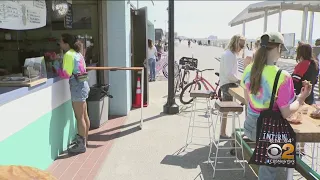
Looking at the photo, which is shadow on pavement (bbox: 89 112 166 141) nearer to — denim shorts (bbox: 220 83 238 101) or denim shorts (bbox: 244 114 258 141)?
denim shorts (bbox: 220 83 238 101)

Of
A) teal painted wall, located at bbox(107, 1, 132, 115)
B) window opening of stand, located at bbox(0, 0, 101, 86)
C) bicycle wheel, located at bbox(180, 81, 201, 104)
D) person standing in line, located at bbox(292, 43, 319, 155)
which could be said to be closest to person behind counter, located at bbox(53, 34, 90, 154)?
window opening of stand, located at bbox(0, 0, 101, 86)

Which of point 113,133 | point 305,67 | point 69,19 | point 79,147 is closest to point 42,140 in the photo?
point 79,147

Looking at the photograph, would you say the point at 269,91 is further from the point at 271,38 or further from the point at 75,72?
the point at 75,72

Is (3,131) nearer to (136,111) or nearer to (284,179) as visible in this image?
(284,179)

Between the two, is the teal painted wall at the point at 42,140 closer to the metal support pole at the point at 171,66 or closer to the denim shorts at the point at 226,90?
the denim shorts at the point at 226,90

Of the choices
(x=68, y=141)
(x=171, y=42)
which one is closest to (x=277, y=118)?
(x=68, y=141)

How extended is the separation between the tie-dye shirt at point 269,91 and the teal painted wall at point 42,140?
2.37 metres

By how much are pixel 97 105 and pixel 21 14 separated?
2043 mm

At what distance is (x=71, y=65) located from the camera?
4227 mm

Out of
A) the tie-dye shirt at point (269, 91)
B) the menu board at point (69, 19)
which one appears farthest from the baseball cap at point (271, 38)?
the menu board at point (69, 19)

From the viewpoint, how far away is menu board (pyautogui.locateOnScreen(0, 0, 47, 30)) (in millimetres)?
4289

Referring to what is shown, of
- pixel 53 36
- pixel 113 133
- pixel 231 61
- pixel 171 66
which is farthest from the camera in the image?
pixel 53 36

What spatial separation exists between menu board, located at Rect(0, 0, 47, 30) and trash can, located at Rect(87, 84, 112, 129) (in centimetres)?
157

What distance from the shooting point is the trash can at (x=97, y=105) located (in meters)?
5.74
